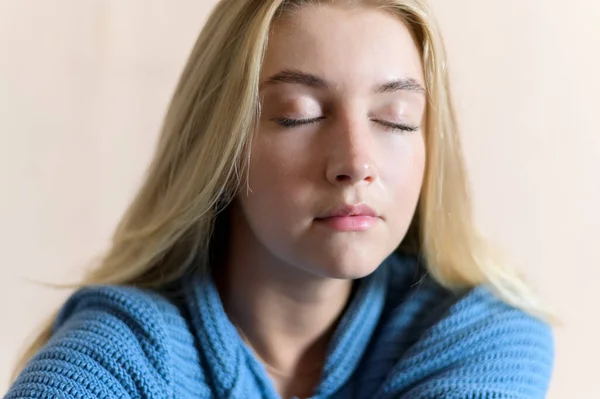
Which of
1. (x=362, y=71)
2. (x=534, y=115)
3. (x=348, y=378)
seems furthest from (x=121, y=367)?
(x=534, y=115)

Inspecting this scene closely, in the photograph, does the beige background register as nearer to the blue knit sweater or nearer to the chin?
the blue knit sweater

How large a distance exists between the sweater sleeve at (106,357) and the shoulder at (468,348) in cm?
25

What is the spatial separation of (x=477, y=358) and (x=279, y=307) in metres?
0.22

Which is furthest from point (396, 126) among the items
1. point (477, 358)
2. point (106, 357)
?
point (106, 357)

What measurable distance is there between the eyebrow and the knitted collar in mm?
247

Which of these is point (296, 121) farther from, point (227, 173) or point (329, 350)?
point (329, 350)

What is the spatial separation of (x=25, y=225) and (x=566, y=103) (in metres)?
0.87

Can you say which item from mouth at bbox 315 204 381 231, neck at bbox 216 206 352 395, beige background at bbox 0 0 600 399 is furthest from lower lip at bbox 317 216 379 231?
beige background at bbox 0 0 600 399

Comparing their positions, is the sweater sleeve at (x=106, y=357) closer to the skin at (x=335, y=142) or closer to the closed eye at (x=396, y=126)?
the skin at (x=335, y=142)

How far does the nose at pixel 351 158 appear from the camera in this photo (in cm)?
69

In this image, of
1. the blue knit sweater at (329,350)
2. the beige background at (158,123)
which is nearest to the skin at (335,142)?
the blue knit sweater at (329,350)

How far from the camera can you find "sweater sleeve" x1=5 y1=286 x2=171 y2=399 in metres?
0.68

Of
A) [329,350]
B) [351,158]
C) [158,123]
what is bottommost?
[329,350]

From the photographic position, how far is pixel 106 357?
705 millimetres
